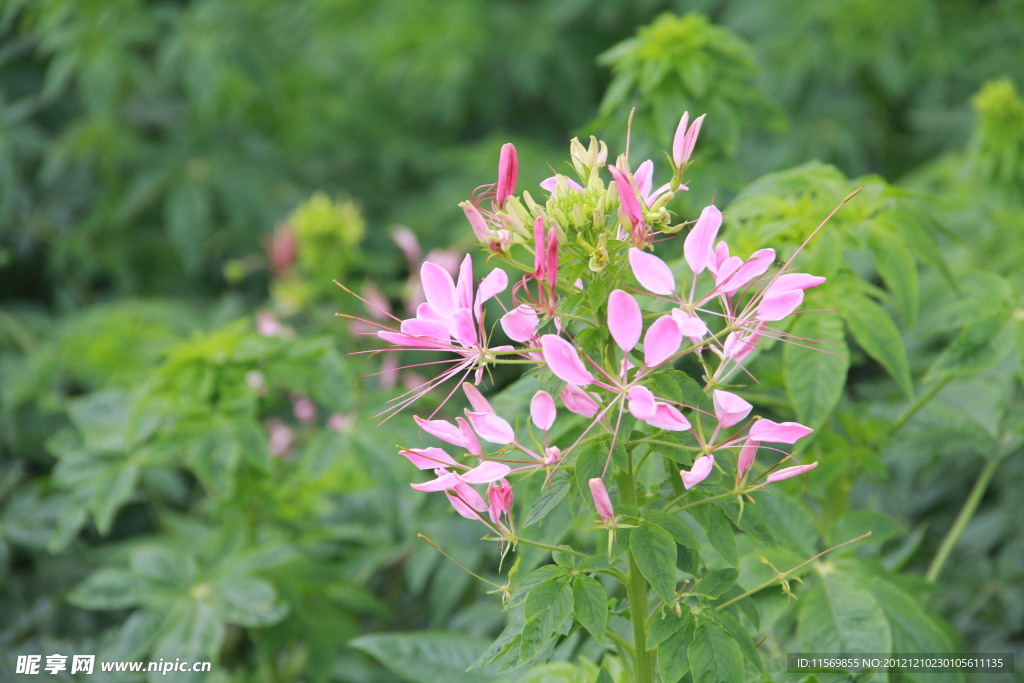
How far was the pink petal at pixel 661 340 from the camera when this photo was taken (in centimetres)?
72

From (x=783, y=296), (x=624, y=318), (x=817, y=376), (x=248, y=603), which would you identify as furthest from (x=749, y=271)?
(x=248, y=603)

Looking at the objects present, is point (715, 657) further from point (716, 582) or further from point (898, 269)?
point (898, 269)

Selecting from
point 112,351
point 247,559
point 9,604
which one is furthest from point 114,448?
point 112,351

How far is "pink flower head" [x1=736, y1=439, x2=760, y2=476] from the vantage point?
799 millimetres

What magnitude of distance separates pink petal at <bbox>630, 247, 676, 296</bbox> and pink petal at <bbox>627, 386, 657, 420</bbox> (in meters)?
0.09

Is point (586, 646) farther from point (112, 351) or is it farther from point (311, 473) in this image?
point (112, 351)

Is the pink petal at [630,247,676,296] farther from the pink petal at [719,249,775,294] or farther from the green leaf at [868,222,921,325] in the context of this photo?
the green leaf at [868,222,921,325]

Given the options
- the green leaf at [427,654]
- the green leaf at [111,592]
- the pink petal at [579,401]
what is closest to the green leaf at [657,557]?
the pink petal at [579,401]

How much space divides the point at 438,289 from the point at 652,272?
195 mm

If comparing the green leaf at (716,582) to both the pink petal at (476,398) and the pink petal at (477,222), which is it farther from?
the pink petal at (477,222)

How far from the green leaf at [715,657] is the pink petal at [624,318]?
29cm

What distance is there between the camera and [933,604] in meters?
1.50

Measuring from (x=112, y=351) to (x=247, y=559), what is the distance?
2.83 feet

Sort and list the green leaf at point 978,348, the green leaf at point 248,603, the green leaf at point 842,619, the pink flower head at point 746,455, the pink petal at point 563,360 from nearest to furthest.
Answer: the pink petal at point 563,360 → the pink flower head at point 746,455 → the green leaf at point 842,619 → the green leaf at point 978,348 → the green leaf at point 248,603
